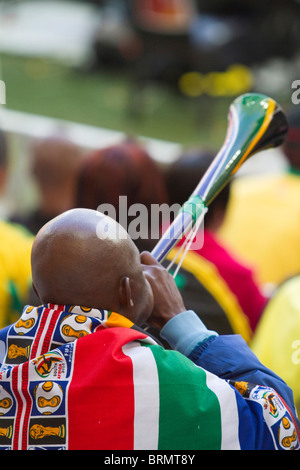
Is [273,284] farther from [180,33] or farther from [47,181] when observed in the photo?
[180,33]

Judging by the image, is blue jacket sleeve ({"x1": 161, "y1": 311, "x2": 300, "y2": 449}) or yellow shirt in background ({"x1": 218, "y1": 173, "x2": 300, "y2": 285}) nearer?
blue jacket sleeve ({"x1": 161, "y1": 311, "x2": 300, "y2": 449})

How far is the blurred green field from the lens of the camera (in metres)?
8.41

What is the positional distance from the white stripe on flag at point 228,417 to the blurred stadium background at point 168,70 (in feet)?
20.9

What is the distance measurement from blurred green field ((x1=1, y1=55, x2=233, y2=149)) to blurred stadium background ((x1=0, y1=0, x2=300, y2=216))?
0.01 meters

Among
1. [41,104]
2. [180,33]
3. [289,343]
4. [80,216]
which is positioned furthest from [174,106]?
[80,216]

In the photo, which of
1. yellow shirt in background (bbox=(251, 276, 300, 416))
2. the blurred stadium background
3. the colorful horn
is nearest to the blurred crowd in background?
yellow shirt in background (bbox=(251, 276, 300, 416))

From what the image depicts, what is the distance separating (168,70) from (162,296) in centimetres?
742

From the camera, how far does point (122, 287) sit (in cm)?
150

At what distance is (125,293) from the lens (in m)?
1.50

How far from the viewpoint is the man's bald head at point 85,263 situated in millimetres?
1455

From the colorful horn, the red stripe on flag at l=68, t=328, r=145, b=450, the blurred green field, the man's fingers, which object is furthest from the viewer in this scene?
the blurred green field

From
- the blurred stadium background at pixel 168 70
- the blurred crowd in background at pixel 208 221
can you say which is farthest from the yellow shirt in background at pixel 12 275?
the blurred stadium background at pixel 168 70

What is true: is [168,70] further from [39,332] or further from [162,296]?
[39,332]

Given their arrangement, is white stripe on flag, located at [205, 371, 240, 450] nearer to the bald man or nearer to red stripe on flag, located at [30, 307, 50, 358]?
the bald man
